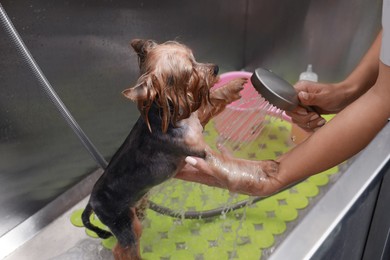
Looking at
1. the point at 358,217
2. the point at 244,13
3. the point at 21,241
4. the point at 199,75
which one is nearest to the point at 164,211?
the point at 21,241

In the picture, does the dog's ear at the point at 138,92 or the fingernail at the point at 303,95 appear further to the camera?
the fingernail at the point at 303,95

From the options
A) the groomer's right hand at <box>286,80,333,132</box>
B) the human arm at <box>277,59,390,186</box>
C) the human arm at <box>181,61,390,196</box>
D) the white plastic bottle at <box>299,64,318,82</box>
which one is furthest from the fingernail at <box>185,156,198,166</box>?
the white plastic bottle at <box>299,64,318,82</box>

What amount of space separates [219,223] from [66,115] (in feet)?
2.74

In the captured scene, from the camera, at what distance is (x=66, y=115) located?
4.18 feet

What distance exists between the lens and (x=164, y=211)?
1723mm

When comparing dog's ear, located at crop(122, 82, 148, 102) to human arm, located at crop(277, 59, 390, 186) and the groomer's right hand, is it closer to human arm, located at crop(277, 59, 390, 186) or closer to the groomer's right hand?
human arm, located at crop(277, 59, 390, 186)

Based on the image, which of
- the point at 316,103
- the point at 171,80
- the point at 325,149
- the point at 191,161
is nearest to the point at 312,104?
the point at 316,103

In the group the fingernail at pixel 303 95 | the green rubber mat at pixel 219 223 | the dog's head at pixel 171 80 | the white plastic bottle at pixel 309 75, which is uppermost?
the dog's head at pixel 171 80

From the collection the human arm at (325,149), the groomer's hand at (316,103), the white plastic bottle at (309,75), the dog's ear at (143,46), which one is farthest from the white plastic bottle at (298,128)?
the dog's ear at (143,46)

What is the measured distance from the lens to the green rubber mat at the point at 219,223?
1.65 metres

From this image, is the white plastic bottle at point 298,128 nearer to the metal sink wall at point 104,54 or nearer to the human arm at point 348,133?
the metal sink wall at point 104,54

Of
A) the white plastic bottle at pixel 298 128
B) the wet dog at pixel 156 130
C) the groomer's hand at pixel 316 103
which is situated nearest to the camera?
the wet dog at pixel 156 130

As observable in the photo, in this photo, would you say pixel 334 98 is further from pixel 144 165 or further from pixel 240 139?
pixel 144 165

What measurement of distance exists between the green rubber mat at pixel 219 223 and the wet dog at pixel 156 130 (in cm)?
24
